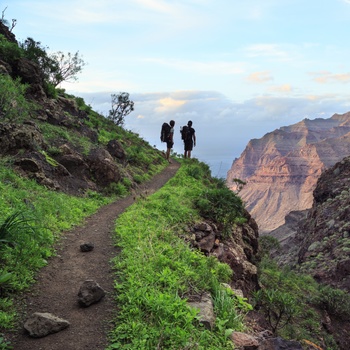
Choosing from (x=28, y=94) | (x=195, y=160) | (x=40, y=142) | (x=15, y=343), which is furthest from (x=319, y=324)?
(x=28, y=94)

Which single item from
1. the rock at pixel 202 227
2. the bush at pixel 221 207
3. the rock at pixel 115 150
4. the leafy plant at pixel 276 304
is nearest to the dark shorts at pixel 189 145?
the rock at pixel 115 150

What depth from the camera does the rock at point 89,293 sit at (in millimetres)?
4836

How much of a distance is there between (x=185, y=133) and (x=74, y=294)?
1840cm

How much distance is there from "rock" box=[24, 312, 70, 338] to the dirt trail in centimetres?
6

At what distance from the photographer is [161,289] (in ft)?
17.6

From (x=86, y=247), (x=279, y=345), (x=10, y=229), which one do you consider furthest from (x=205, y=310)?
(x=10, y=229)

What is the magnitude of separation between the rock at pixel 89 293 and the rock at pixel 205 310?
1364 mm

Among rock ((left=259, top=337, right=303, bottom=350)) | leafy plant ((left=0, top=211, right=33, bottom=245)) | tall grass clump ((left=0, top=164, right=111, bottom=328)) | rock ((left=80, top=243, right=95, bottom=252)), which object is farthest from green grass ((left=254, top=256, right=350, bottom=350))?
leafy plant ((left=0, top=211, right=33, bottom=245))

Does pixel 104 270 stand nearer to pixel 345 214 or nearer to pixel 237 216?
pixel 237 216

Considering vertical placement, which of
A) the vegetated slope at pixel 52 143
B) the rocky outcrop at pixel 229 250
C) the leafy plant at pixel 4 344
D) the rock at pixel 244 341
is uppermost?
the vegetated slope at pixel 52 143

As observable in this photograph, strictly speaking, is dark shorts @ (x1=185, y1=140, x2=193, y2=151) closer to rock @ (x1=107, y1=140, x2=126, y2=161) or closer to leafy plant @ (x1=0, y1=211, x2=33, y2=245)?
→ rock @ (x1=107, y1=140, x2=126, y2=161)

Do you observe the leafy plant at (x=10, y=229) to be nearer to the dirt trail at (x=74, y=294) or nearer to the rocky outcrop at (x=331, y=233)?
the dirt trail at (x=74, y=294)

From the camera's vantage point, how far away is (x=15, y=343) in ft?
13.0

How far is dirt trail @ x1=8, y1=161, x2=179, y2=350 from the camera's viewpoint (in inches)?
159
